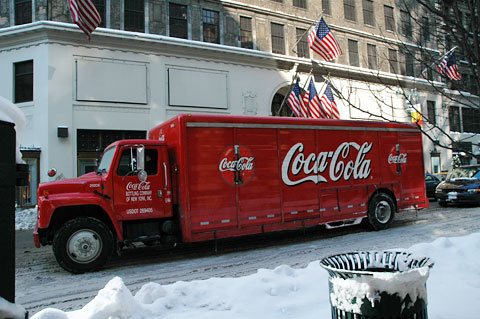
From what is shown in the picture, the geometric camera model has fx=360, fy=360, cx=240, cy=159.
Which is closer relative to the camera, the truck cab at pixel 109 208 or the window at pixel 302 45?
the truck cab at pixel 109 208

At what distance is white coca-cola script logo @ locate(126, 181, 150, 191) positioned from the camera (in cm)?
750

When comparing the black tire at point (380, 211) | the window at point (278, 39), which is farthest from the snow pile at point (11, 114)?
the window at point (278, 39)

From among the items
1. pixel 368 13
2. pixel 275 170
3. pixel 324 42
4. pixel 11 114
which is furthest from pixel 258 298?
pixel 368 13

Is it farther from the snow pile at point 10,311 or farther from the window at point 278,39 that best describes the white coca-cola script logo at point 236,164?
the window at point 278,39

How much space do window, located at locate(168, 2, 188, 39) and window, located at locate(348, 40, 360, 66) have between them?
1288 cm

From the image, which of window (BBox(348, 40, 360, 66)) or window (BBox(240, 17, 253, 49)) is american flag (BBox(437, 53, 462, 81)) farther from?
window (BBox(348, 40, 360, 66))

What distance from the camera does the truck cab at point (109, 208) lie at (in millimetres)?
6893

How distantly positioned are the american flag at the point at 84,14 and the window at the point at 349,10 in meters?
19.2

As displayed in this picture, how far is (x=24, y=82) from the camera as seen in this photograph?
16875 mm

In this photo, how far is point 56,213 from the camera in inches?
278

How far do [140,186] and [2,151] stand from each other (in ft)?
18.3

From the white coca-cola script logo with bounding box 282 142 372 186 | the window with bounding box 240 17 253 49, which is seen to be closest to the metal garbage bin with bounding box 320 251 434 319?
the white coca-cola script logo with bounding box 282 142 372 186

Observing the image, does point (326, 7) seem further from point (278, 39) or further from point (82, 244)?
point (82, 244)

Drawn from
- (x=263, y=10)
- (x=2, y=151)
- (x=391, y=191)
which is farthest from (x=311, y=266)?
(x=263, y=10)
